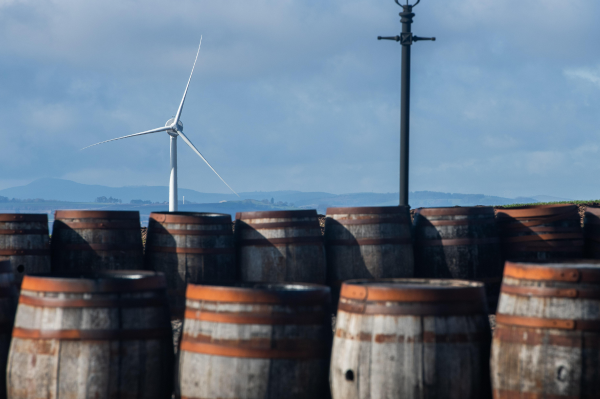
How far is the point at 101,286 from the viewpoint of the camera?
19.2ft

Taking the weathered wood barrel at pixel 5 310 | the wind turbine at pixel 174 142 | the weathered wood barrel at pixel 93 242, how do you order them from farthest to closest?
1. the wind turbine at pixel 174 142
2. the weathered wood barrel at pixel 93 242
3. the weathered wood barrel at pixel 5 310

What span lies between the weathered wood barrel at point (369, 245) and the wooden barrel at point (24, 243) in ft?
11.0

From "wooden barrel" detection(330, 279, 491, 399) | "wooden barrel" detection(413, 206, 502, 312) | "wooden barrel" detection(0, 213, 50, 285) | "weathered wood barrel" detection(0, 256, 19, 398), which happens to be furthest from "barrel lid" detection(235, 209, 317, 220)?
"wooden barrel" detection(330, 279, 491, 399)

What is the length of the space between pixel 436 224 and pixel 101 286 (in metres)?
4.38

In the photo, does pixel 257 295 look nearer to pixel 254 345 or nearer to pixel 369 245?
pixel 254 345

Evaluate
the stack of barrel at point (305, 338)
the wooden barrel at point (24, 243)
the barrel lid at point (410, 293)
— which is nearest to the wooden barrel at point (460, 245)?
the stack of barrel at point (305, 338)

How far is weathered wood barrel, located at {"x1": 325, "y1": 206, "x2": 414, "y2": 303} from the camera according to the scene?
855 centimetres

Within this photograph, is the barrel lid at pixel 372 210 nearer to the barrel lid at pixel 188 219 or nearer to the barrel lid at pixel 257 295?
the barrel lid at pixel 188 219

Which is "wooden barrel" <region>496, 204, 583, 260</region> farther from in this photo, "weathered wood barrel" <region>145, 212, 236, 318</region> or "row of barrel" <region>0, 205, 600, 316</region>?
"weathered wood barrel" <region>145, 212, 236, 318</region>

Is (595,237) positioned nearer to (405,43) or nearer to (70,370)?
(405,43)

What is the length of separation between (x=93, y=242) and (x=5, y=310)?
5.69ft

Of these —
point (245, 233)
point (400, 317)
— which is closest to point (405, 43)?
point (245, 233)

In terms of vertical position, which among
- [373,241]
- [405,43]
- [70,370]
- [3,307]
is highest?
[405,43]

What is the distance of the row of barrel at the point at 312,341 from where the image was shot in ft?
17.3
